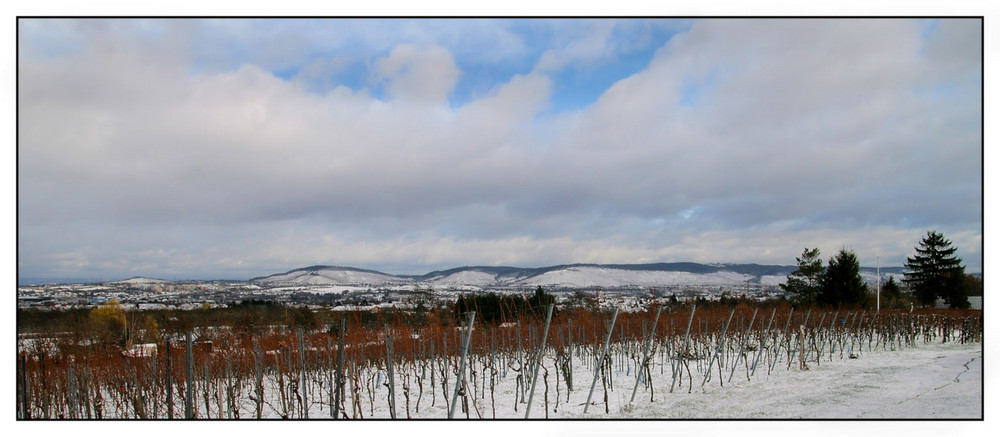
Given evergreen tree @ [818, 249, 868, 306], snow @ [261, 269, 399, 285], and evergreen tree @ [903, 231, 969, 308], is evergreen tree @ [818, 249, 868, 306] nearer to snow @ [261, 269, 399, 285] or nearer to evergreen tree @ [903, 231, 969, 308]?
evergreen tree @ [903, 231, 969, 308]

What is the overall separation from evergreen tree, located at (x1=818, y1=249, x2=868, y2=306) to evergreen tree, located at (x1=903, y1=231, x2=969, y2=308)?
678cm

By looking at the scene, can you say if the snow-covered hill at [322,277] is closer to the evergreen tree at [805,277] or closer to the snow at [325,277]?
the snow at [325,277]

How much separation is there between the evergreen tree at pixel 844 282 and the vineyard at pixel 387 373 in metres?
13.5

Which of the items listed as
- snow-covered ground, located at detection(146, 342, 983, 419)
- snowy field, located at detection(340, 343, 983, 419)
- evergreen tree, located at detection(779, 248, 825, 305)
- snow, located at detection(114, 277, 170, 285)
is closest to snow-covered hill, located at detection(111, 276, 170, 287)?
snow, located at detection(114, 277, 170, 285)

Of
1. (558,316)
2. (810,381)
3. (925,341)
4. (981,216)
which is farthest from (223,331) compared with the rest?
(925,341)

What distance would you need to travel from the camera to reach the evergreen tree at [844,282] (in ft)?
87.8

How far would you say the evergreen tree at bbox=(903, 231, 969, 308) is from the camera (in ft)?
52.2

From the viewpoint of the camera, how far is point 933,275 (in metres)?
18.3

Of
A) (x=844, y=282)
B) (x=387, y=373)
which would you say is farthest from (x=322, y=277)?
(x=844, y=282)

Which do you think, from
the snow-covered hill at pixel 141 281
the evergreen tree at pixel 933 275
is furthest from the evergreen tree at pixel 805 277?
the snow-covered hill at pixel 141 281

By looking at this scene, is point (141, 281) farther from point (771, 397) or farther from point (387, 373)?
point (771, 397)
